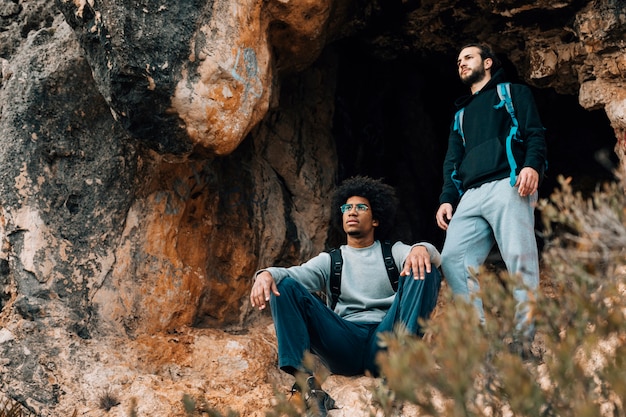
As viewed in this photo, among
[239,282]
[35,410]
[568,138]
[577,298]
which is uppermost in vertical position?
[568,138]

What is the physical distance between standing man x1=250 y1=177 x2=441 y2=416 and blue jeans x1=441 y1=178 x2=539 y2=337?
0.72ft

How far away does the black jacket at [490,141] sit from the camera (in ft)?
14.6

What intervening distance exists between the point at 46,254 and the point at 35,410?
3.55ft

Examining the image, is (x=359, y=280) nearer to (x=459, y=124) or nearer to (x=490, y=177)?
(x=490, y=177)

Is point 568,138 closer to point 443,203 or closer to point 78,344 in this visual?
point 443,203

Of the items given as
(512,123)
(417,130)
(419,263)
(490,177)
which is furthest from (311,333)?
(417,130)

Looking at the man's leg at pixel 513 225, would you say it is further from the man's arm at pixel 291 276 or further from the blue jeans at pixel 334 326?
the man's arm at pixel 291 276

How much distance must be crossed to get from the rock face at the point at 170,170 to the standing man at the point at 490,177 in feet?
3.04

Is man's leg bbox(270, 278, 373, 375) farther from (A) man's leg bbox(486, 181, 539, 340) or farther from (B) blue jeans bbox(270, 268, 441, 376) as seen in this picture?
(A) man's leg bbox(486, 181, 539, 340)

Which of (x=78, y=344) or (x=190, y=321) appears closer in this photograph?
(x=78, y=344)

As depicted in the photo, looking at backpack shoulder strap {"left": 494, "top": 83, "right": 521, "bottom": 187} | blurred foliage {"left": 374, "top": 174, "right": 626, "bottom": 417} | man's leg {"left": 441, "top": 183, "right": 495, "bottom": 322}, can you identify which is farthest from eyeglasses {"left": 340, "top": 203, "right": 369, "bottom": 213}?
blurred foliage {"left": 374, "top": 174, "right": 626, "bottom": 417}

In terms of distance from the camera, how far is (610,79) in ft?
17.1

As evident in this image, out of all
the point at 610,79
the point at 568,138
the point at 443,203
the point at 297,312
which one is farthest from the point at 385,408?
the point at 568,138

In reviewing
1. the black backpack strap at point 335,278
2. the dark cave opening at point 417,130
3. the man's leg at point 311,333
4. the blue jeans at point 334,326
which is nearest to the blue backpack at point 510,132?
the blue jeans at point 334,326
